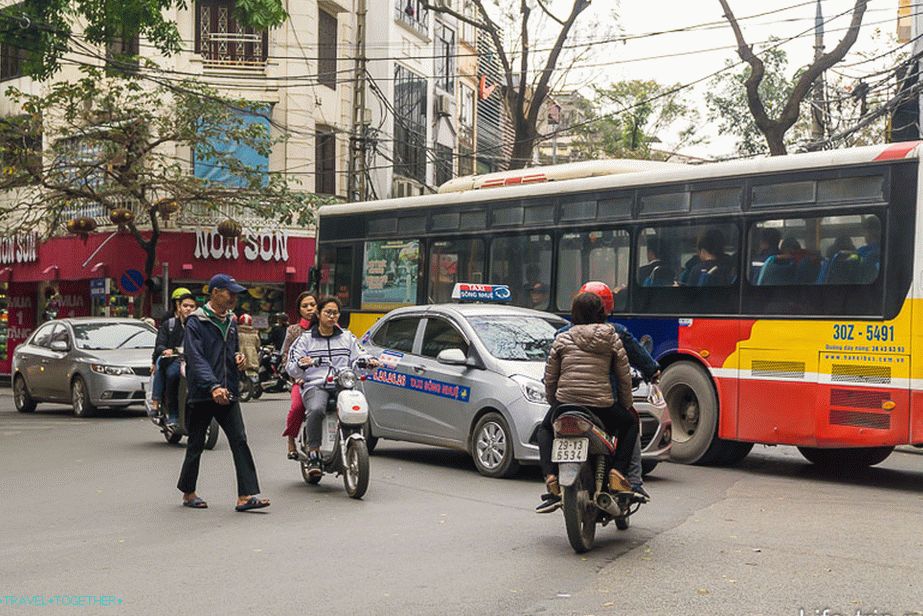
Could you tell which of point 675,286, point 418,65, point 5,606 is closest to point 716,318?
point 675,286

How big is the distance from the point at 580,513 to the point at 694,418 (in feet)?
20.2

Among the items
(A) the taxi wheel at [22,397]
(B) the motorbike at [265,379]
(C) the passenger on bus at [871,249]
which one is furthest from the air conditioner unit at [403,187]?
(C) the passenger on bus at [871,249]

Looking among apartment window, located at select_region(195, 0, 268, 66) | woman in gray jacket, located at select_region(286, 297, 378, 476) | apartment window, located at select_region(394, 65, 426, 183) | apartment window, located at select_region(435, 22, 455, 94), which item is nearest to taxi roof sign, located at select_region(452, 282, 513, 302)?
woman in gray jacket, located at select_region(286, 297, 378, 476)

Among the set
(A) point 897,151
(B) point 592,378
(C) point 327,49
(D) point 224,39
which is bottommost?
(B) point 592,378

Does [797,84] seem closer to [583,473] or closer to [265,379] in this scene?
[265,379]

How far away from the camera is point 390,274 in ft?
59.9

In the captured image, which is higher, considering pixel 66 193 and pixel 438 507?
pixel 66 193

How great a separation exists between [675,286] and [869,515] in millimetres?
4387

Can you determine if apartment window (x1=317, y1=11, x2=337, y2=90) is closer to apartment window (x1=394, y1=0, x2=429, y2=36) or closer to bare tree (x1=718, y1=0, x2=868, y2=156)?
apartment window (x1=394, y1=0, x2=429, y2=36)

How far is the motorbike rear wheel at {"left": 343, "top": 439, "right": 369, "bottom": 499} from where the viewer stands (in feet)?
34.9

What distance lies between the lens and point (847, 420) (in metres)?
12.1

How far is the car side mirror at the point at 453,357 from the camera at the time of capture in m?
12.3

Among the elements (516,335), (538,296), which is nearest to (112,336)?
(538,296)

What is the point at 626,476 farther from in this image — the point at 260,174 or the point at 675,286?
the point at 260,174
